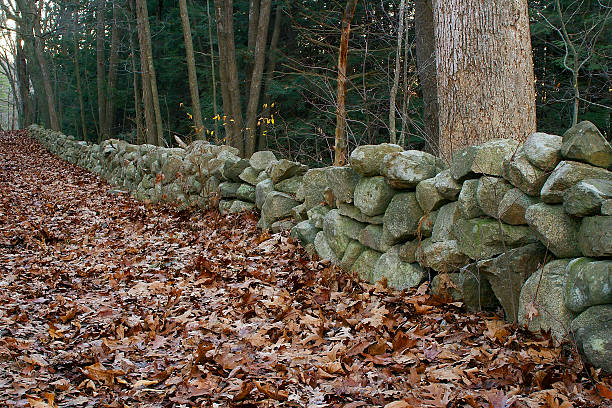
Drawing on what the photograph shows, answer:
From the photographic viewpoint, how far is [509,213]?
3619 millimetres

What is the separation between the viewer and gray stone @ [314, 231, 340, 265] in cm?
558

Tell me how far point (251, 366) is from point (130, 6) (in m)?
18.8

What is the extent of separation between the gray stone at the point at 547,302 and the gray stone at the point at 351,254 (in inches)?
80.2

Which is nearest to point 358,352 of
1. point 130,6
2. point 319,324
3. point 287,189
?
point 319,324

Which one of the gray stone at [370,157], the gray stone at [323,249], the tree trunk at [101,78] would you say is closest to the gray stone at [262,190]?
the gray stone at [323,249]

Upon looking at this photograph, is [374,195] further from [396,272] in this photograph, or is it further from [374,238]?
[396,272]

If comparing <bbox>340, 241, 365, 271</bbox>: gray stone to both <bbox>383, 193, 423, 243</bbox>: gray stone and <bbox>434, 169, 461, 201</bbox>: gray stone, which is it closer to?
<bbox>383, 193, 423, 243</bbox>: gray stone

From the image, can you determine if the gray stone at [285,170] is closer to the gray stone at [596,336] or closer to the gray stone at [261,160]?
the gray stone at [261,160]

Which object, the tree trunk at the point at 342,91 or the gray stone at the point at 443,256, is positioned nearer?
the gray stone at the point at 443,256

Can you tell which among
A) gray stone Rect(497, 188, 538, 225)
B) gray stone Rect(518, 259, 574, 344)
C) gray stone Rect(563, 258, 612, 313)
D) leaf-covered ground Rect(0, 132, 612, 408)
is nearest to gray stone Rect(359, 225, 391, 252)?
leaf-covered ground Rect(0, 132, 612, 408)

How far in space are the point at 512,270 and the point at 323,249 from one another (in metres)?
2.47

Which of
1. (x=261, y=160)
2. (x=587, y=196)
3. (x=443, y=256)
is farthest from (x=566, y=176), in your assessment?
(x=261, y=160)

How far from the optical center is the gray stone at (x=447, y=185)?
13.5ft

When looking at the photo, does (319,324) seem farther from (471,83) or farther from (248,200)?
(248,200)
